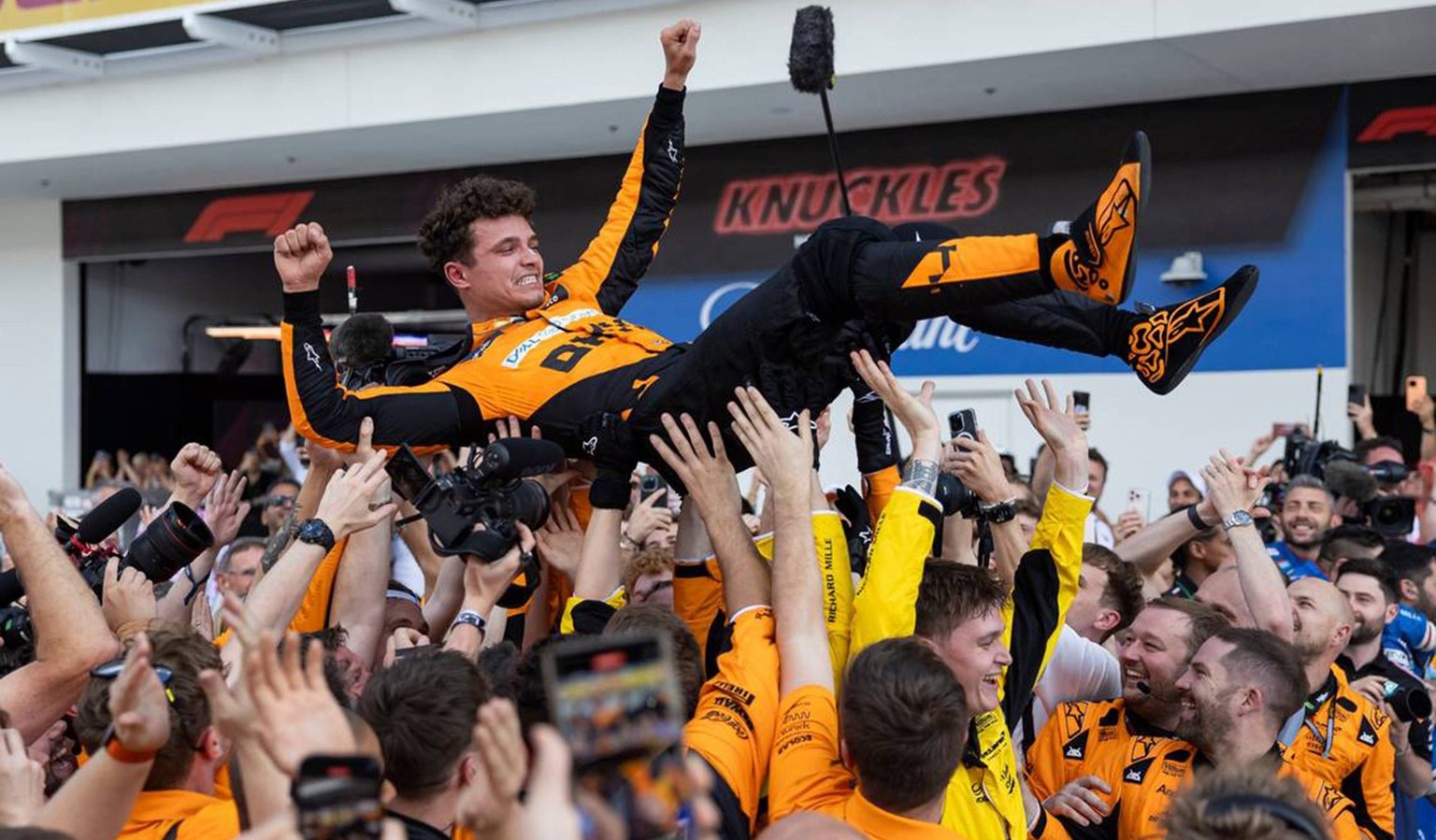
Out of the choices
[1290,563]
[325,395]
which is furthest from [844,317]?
[1290,563]

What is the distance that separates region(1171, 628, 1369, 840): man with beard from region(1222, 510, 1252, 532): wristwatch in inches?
27.4

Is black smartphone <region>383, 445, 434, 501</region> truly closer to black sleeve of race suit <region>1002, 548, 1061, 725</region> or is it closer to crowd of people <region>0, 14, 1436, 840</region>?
crowd of people <region>0, 14, 1436, 840</region>

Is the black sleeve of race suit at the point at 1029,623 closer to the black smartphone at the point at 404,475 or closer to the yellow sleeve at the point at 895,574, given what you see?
the yellow sleeve at the point at 895,574

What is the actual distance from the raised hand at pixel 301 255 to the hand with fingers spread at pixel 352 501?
1.97 ft

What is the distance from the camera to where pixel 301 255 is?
3.76 metres

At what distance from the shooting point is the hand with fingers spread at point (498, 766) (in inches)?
68.4

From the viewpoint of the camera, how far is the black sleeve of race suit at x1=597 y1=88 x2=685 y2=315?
15.8 ft

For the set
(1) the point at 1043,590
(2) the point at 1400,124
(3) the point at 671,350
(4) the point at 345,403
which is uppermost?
(2) the point at 1400,124

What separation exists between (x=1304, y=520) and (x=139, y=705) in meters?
5.53

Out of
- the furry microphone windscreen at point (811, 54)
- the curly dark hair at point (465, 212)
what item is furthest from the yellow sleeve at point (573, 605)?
the furry microphone windscreen at point (811, 54)

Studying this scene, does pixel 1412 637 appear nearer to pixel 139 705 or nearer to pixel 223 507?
pixel 223 507

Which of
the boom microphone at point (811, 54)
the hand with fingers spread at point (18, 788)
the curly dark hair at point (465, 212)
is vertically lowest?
the hand with fingers spread at point (18, 788)

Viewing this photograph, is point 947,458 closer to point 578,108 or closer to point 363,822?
point 363,822

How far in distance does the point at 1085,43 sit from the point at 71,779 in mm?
8536
